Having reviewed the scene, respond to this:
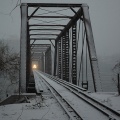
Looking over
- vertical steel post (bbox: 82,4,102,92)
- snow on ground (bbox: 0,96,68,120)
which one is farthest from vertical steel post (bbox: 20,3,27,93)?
snow on ground (bbox: 0,96,68,120)

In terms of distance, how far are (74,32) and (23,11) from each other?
428cm

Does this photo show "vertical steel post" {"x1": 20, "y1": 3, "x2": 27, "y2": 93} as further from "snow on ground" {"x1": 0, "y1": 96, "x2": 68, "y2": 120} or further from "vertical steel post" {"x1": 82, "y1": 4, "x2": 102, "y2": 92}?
"snow on ground" {"x1": 0, "y1": 96, "x2": 68, "y2": 120}

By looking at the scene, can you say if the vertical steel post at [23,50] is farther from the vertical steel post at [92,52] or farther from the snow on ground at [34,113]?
the snow on ground at [34,113]

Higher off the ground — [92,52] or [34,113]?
[92,52]

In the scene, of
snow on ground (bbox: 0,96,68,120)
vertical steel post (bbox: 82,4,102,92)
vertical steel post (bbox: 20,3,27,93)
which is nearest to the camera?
snow on ground (bbox: 0,96,68,120)

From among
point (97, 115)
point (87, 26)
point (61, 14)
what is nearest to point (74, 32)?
point (61, 14)

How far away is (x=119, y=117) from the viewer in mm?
5223

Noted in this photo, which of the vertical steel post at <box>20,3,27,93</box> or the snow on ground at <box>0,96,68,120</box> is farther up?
the vertical steel post at <box>20,3,27,93</box>


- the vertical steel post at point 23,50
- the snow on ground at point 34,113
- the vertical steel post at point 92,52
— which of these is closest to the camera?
the snow on ground at point 34,113

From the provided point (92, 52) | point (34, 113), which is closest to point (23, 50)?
point (92, 52)

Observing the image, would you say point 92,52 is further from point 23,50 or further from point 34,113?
point 34,113

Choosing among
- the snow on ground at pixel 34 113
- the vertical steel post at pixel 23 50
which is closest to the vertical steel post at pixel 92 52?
the vertical steel post at pixel 23 50

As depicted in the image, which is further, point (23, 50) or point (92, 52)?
point (23, 50)

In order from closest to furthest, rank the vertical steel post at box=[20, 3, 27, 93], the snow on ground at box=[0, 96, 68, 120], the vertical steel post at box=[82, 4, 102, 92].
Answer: the snow on ground at box=[0, 96, 68, 120], the vertical steel post at box=[82, 4, 102, 92], the vertical steel post at box=[20, 3, 27, 93]
